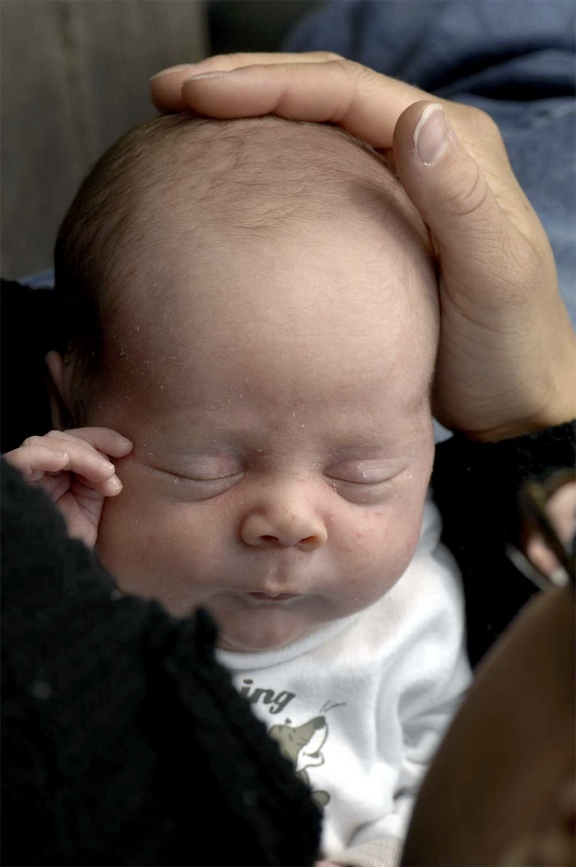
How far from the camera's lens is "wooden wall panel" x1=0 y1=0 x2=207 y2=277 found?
1.77 m

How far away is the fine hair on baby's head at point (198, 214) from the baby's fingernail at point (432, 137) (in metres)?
0.07

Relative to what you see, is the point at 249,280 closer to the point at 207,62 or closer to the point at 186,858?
the point at 207,62

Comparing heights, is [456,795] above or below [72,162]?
above

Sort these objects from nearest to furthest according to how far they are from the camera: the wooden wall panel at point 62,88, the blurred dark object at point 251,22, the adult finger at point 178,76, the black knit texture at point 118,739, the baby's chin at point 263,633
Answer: the black knit texture at point 118,739
the baby's chin at point 263,633
the adult finger at point 178,76
the wooden wall panel at point 62,88
the blurred dark object at point 251,22

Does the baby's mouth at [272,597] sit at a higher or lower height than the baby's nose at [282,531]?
lower

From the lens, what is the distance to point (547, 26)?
1569 mm

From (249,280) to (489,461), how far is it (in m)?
0.41

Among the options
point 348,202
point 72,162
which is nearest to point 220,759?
point 348,202

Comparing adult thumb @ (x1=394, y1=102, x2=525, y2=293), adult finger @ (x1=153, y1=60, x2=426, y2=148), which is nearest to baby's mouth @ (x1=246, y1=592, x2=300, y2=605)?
adult thumb @ (x1=394, y1=102, x2=525, y2=293)

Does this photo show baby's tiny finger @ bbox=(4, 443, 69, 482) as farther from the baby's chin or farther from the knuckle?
the knuckle

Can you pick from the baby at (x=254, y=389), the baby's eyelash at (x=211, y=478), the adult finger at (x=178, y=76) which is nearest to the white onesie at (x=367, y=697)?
the baby at (x=254, y=389)

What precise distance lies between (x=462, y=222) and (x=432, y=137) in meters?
0.09

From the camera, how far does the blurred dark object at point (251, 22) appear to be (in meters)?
2.18

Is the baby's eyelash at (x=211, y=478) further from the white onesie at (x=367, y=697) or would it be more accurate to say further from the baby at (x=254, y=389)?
the white onesie at (x=367, y=697)
